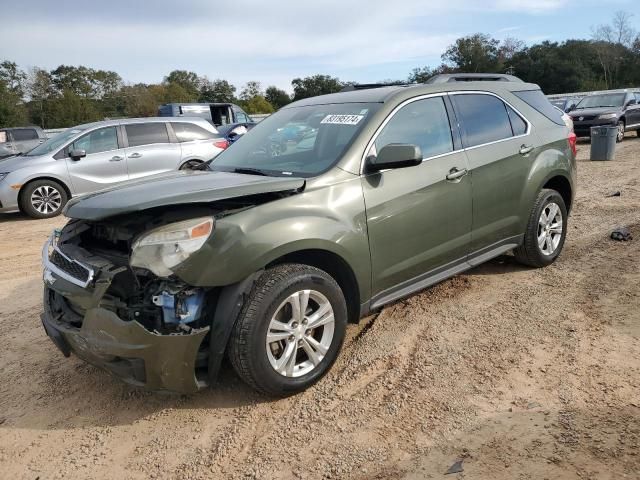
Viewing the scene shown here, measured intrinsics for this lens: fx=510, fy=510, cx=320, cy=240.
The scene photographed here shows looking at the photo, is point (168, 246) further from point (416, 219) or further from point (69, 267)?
point (416, 219)

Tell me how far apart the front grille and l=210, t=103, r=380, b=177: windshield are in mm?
1311

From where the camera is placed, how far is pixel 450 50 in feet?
220

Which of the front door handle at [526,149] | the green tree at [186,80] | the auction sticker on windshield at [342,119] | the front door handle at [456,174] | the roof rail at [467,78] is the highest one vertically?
the green tree at [186,80]

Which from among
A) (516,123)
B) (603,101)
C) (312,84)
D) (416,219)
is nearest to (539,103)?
(516,123)

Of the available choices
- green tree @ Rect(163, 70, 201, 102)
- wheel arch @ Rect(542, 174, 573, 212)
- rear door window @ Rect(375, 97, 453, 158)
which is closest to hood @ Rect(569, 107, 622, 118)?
wheel arch @ Rect(542, 174, 573, 212)

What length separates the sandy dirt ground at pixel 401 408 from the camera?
2492 mm

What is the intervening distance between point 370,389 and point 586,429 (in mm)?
1169

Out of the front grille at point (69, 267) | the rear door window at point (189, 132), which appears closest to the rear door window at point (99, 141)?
the rear door window at point (189, 132)

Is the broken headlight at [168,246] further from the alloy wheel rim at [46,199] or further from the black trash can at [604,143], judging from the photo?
the black trash can at [604,143]

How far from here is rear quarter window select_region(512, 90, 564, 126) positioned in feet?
15.8

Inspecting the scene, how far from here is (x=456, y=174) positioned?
3.83 m

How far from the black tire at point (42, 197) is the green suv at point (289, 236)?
6.54 metres

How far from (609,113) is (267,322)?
55.2 feet

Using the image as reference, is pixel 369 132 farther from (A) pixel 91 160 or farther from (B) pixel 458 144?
(A) pixel 91 160
